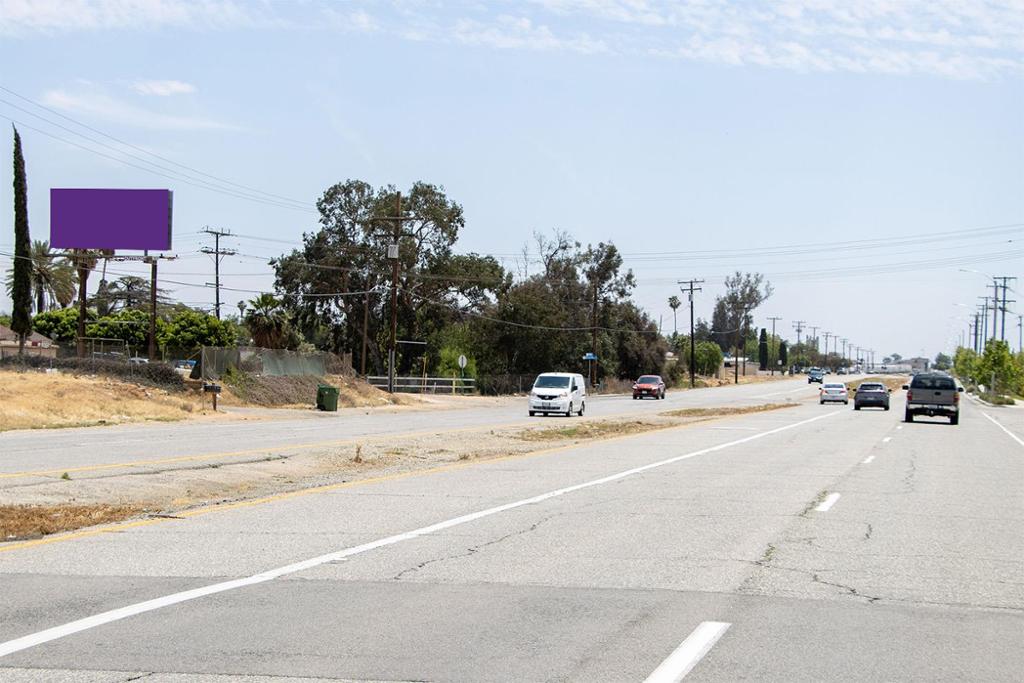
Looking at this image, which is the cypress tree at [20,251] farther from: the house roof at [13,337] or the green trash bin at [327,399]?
the house roof at [13,337]

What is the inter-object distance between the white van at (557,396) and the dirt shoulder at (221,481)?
18.8m

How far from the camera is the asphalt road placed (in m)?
6.83

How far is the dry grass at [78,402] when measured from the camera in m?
37.3

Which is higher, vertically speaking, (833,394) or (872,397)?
(872,397)

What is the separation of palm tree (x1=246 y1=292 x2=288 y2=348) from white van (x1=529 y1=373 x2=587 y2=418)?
44.1m

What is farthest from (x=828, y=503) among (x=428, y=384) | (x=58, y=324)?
(x=58, y=324)

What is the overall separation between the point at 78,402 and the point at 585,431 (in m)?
18.2

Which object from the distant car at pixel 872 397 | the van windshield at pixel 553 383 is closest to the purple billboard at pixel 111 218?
the van windshield at pixel 553 383

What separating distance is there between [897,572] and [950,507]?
621cm

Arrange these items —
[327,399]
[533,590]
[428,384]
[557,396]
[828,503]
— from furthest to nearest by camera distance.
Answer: [428,384], [327,399], [557,396], [828,503], [533,590]

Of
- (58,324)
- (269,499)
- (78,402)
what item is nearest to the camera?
(269,499)

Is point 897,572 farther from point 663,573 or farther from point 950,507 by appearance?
point 950,507

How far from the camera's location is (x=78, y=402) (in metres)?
40.9

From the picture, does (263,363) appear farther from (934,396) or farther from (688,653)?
(688,653)
